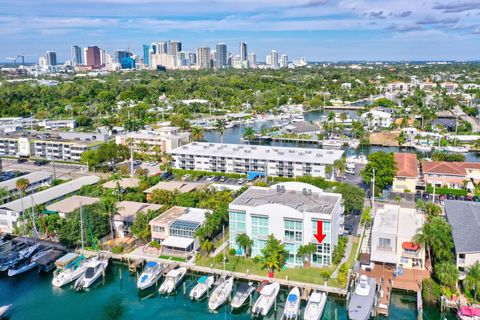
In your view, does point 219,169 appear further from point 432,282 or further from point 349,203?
point 432,282

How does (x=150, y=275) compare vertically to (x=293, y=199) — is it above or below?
below

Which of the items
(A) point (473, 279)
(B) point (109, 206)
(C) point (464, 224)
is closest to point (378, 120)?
(C) point (464, 224)

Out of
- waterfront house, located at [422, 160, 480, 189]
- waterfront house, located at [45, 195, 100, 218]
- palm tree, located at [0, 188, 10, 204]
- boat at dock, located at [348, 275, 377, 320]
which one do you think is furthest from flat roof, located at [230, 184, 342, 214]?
palm tree, located at [0, 188, 10, 204]

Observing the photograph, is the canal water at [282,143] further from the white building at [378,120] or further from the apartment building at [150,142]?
the apartment building at [150,142]

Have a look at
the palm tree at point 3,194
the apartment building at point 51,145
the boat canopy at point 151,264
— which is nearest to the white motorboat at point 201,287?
the boat canopy at point 151,264

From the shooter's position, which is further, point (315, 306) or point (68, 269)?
point (68, 269)

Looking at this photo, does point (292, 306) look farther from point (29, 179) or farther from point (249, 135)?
point (249, 135)

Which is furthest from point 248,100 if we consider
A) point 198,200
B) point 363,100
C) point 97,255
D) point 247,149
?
point 97,255
